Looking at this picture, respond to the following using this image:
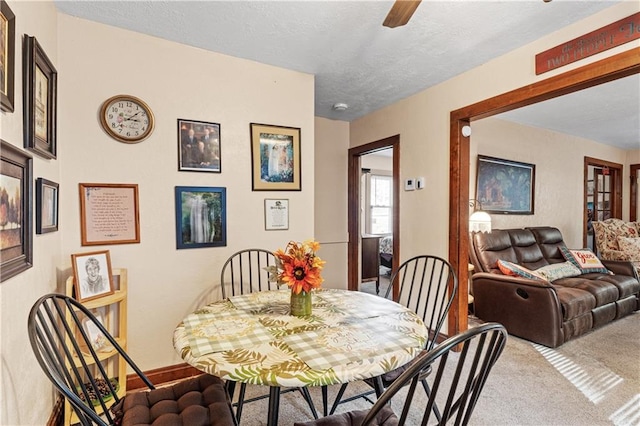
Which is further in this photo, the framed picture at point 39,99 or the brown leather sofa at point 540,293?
the brown leather sofa at point 540,293

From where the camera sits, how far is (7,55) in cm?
124

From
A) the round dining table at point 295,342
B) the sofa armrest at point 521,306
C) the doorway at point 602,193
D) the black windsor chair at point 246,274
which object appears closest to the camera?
the round dining table at point 295,342

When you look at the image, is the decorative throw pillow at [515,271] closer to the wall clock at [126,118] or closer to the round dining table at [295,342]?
the round dining table at [295,342]

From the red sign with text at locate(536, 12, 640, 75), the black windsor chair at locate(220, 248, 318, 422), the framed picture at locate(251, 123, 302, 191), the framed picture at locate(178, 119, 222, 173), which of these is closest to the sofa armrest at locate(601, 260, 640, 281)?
the red sign with text at locate(536, 12, 640, 75)

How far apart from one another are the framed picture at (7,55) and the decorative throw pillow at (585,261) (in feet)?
17.2

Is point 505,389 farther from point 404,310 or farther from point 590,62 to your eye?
point 590,62

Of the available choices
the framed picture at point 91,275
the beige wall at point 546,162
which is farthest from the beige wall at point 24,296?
the beige wall at point 546,162

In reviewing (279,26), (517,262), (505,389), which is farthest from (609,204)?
(279,26)

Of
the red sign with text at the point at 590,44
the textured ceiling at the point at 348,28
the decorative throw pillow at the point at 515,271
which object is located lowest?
the decorative throw pillow at the point at 515,271

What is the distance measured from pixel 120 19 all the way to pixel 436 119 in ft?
8.56

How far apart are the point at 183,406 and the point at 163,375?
1221 mm

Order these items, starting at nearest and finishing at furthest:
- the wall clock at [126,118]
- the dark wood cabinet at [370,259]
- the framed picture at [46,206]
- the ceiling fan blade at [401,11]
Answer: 1. the ceiling fan blade at [401,11]
2. the framed picture at [46,206]
3. the wall clock at [126,118]
4. the dark wood cabinet at [370,259]

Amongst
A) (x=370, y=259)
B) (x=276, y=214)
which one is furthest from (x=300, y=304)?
(x=370, y=259)

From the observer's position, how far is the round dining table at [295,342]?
1.05 meters
